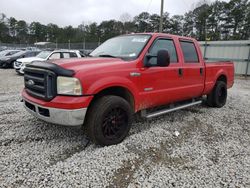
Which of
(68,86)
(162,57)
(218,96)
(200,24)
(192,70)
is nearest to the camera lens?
(68,86)

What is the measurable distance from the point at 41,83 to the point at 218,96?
474 cm

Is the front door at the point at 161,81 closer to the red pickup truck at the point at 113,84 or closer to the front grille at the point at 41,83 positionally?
the red pickup truck at the point at 113,84

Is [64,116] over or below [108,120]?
over

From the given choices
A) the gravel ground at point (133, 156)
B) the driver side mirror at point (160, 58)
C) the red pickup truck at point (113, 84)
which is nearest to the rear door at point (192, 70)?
the red pickup truck at point (113, 84)

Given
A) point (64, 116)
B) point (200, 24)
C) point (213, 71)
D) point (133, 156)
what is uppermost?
point (200, 24)

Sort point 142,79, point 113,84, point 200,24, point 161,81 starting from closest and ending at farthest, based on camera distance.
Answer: point 113,84
point 142,79
point 161,81
point 200,24

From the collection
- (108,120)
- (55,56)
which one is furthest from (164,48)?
(55,56)

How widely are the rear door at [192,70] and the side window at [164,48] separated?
305 millimetres

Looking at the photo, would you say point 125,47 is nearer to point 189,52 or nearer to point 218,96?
point 189,52

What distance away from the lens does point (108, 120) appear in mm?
3271

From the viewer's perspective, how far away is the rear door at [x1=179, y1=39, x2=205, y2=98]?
455 cm

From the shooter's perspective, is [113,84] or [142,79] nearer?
[113,84]

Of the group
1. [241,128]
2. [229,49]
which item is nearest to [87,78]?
[241,128]

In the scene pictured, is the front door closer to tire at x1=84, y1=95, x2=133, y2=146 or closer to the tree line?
tire at x1=84, y1=95, x2=133, y2=146
